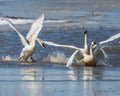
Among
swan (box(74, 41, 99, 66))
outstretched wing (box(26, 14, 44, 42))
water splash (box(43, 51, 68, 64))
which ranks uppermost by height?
outstretched wing (box(26, 14, 44, 42))

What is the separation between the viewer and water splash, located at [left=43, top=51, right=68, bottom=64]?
906 inches

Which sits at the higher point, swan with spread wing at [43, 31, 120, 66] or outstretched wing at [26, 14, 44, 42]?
outstretched wing at [26, 14, 44, 42]

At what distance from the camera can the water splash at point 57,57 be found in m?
23.0

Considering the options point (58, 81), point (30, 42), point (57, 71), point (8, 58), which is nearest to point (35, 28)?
point (30, 42)

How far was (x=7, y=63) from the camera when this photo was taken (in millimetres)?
21844

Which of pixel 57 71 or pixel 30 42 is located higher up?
pixel 30 42

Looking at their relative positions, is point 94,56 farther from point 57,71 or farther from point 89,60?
point 57,71

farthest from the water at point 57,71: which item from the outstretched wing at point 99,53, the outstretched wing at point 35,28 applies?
the outstretched wing at point 35,28

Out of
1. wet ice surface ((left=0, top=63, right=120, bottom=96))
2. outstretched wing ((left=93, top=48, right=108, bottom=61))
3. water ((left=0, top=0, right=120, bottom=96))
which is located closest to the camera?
wet ice surface ((left=0, top=63, right=120, bottom=96))

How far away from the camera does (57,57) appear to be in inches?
933

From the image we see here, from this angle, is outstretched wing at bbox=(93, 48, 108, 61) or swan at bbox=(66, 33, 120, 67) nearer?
swan at bbox=(66, 33, 120, 67)

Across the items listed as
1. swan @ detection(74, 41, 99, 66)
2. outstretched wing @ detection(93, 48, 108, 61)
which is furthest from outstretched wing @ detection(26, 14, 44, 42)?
swan @ detection(74, 41, 99, 66)

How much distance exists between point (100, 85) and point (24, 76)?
255 centimetres

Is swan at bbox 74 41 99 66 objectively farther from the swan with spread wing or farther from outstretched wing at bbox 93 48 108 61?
outstretched wing at bbox 93 48 108 61
